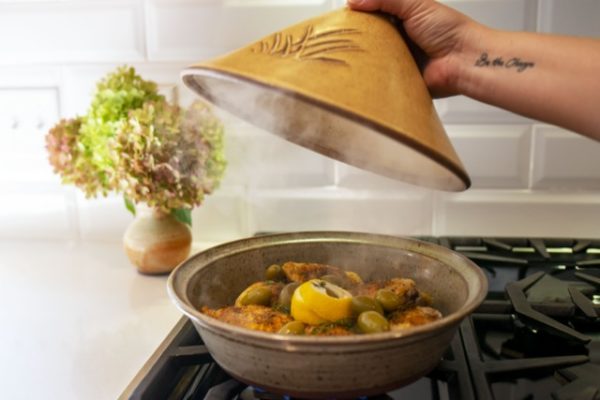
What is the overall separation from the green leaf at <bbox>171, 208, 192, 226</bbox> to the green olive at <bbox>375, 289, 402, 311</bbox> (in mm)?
479

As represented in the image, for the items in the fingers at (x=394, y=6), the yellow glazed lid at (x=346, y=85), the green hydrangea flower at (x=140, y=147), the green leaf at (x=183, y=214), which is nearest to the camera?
the yellow glazed lid at (x=346, y=85)

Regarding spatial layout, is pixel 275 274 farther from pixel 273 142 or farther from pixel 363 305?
pixel 273 142

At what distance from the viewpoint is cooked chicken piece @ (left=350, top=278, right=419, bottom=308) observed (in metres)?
0.70

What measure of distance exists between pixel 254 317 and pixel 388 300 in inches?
6.5

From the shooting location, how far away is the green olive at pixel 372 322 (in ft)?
2.02

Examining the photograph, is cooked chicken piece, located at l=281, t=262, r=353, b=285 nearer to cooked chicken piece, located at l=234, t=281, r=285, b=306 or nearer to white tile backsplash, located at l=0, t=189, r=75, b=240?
cooked chicken piece, located at l=234, t=281, r=285, b=306

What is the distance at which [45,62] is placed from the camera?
1154 millimetres

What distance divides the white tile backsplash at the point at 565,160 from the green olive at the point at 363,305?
0.57 m

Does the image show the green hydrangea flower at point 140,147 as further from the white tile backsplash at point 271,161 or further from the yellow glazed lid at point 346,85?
the yellow glazed lid at point 346,85

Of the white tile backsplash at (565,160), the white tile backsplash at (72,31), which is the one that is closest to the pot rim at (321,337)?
the white tile backsplash at (565,160)

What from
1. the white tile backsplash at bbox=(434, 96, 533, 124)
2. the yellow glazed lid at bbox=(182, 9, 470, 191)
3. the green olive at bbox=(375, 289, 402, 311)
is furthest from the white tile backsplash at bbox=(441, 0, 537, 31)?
the green olive at bbox=(375, 289, 402, 311)

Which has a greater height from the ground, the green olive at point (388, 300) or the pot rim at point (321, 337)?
the pot rim at point (321, 337)

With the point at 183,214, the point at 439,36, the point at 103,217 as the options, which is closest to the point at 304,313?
the point at 439,36

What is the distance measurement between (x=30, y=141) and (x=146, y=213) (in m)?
0.37
